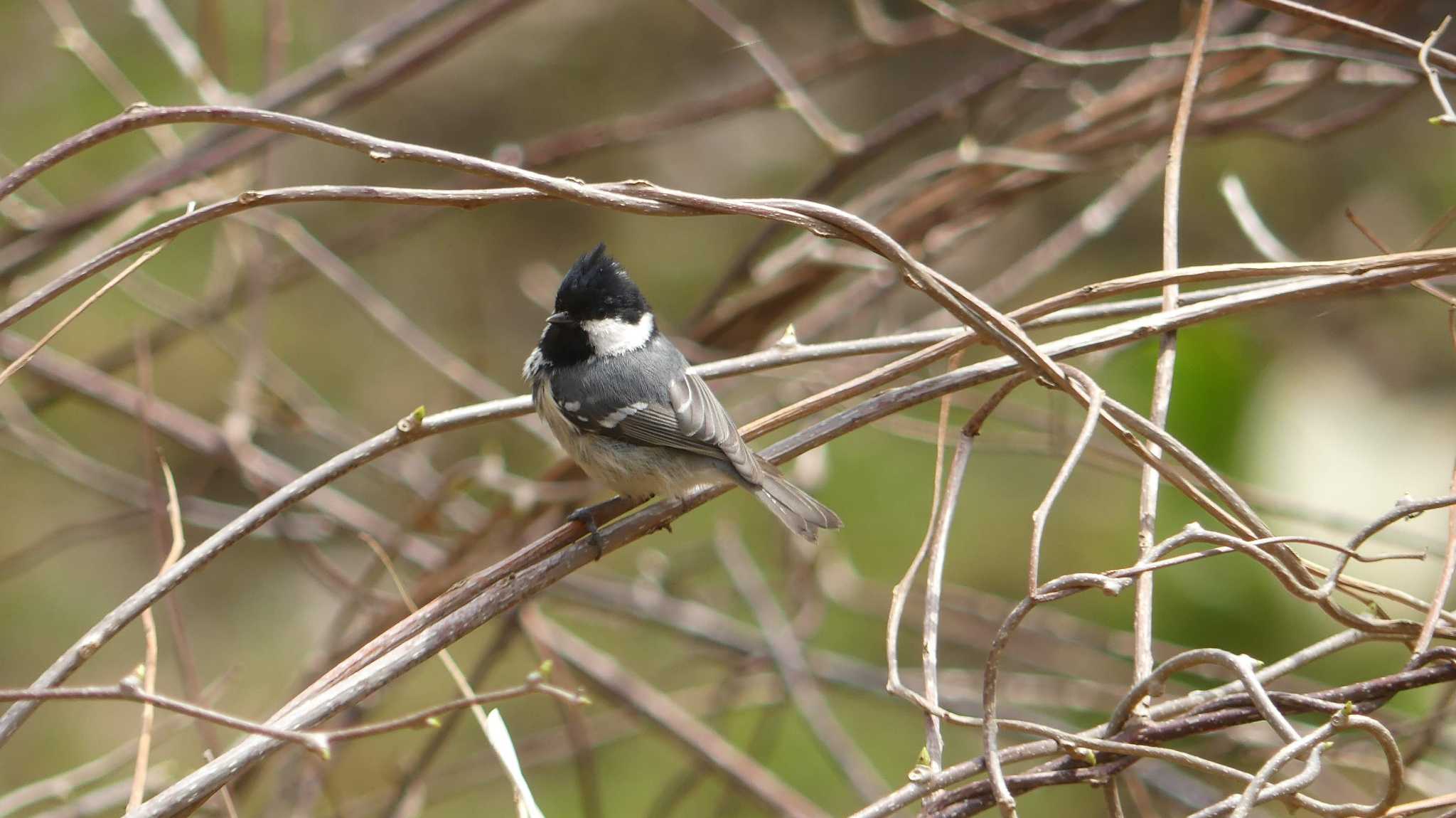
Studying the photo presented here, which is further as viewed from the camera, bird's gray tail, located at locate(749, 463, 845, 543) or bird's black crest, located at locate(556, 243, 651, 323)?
bird's black crest, located at locate(556, 243, 651, 323)

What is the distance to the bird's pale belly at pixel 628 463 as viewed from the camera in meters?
2.75

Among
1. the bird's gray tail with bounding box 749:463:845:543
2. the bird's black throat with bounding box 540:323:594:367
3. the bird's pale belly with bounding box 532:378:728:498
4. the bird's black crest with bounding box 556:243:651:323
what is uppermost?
the bird's black crest with bounding box 556:243:651:323

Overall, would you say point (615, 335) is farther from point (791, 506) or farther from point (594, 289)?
point (791, 506)

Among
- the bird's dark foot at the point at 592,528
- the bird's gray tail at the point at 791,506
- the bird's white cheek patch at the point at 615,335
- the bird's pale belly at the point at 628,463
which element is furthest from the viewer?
the bird's white cheek patch at the point at 615,335

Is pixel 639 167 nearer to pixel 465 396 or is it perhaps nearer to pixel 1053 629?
pixel 465 396

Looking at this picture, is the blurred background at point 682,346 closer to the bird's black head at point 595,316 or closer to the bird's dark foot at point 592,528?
the bird's black head at point 595,316

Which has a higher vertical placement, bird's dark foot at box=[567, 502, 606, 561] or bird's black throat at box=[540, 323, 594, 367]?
bird's black throat at box=[540, 323, 594, 367]

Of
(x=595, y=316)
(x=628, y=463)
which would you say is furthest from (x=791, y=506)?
(x=595, y=316)

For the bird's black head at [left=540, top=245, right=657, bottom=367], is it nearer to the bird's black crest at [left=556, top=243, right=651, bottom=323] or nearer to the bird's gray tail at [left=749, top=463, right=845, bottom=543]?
the bird's black crest at [left=556, top=243, right=651, bottom=323]

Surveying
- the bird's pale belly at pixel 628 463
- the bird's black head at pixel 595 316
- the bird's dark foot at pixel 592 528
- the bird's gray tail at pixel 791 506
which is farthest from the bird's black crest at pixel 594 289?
the bird's dark foot at pixel 592 528

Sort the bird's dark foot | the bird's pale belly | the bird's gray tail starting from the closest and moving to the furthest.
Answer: the bird's dark foot → the bird's gray tail → the bird's pale belly

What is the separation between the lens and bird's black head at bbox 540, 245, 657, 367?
115 inches

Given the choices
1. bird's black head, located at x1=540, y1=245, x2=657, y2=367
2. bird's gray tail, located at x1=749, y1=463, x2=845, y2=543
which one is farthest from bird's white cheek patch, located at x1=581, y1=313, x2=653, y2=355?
bird's gray tail, located at x1=749, y1=463, x2=845, y2=543

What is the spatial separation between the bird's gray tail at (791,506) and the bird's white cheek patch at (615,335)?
671 millimetres
